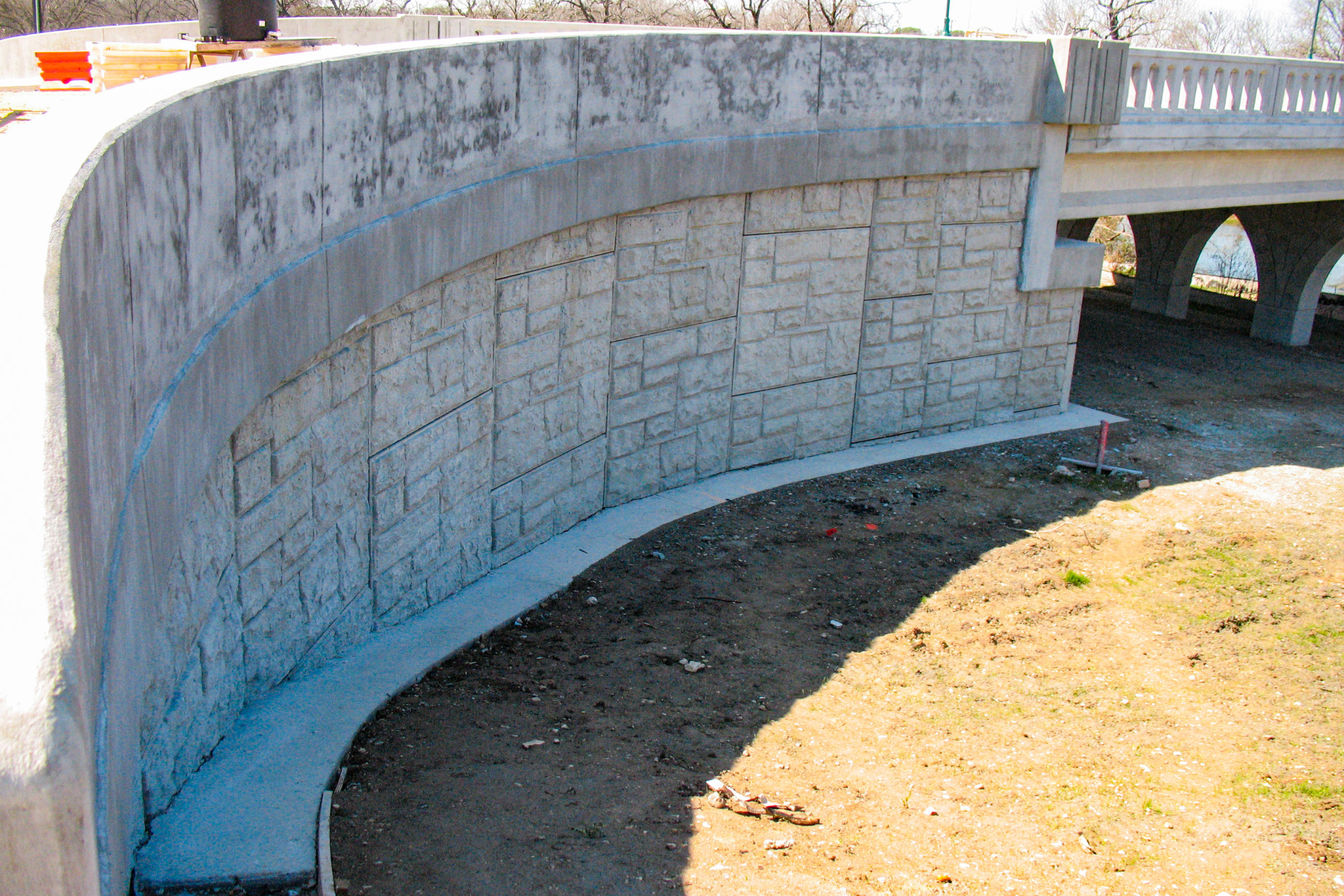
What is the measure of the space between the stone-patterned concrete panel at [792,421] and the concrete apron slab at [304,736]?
1.10 m

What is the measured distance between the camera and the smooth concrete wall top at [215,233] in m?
2.00

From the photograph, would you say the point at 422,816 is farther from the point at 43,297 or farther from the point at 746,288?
the point at 746,288

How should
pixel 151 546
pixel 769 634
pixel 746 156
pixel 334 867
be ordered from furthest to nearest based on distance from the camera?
1. pixel 746 156
2. pixel 769 634
3. pixel 334 867
4. pixel 151 546

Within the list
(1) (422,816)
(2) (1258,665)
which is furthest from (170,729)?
(2) (1258,665)

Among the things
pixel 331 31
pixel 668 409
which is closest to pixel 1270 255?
pixel 668 409

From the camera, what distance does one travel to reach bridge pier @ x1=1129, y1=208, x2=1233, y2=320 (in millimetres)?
19609

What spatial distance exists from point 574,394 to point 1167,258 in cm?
1556

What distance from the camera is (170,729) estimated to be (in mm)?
3906

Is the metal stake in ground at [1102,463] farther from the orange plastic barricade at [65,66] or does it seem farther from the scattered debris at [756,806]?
the orange plastic barricade at [65,66]

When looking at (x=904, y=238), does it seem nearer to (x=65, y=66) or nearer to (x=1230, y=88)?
(x=1230, y=88)

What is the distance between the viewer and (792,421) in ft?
34.1

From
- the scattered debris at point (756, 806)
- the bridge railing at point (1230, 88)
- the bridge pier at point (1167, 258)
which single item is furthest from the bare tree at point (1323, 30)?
the scattered debris at point (756, 806)

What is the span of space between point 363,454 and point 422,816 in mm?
1842

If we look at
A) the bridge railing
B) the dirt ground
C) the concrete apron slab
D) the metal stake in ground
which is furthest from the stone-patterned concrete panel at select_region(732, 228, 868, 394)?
the bridge railing
